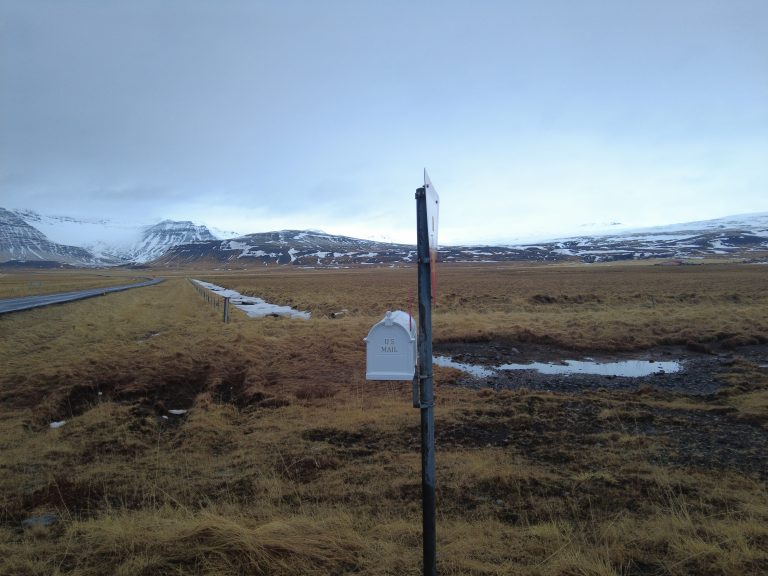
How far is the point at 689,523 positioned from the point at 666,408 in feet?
15.3

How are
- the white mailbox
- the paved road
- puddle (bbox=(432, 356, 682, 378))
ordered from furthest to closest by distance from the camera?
1. the paved road
2. puddle (bbox=(432, 356, 682, 378))
3. the white mailbox

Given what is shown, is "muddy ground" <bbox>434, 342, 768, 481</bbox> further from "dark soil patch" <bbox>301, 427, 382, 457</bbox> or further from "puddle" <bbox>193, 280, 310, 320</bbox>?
"puddle" <bbox>193, 280, 310, 320</bbox>

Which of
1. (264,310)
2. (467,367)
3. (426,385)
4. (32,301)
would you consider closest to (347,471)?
(426,385)

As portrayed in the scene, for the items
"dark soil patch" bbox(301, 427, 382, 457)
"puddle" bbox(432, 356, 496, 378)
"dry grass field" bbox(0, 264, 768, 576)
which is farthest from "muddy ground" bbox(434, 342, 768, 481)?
"dark soil patch" bbox(301, 427, 382, 457)

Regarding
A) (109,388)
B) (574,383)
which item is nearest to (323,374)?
(109,388)

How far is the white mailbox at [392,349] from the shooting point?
3.32m

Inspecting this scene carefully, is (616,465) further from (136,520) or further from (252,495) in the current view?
(136,520)

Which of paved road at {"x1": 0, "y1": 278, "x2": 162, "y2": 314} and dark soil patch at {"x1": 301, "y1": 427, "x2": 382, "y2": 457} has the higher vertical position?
paved road at {"x1": 0, "y1": 278, "x2": 162, "y2": 314}

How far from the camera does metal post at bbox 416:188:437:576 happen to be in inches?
105

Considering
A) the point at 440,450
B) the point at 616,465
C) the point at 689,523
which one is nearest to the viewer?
the point at 689,523

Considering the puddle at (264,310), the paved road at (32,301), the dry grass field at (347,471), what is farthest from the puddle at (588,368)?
the paved road at (32,301)

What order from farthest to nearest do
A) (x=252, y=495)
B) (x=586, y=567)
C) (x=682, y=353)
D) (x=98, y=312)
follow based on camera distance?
(x=98, y=312) → (x=682, y=353) → (x=252, y=495) → (x=586, y=567)

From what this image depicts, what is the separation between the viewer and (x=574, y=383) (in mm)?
10008

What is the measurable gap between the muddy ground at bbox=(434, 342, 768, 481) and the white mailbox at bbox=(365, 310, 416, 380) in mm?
3584
